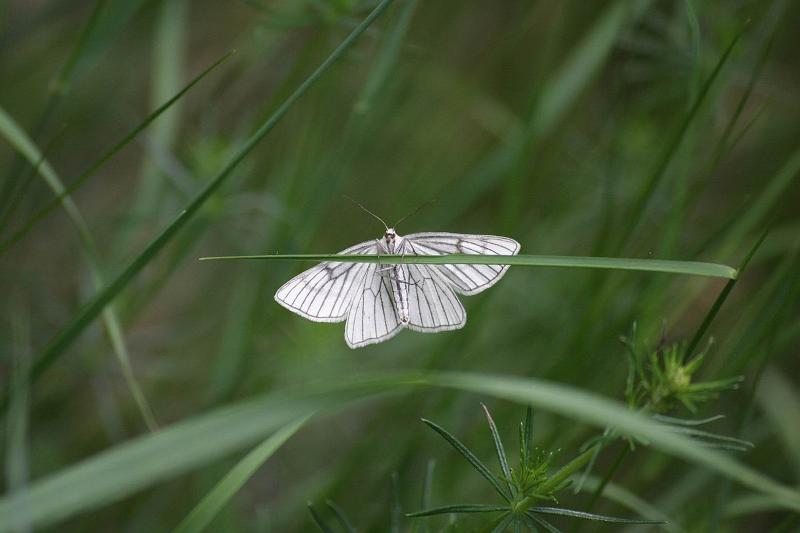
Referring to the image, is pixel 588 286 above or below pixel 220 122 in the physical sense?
below

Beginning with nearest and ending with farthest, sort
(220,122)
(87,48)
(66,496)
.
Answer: (66,496)
(87,48)
(220,122)

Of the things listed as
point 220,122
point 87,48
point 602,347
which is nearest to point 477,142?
point 220,122

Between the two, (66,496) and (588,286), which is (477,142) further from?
(66,496)

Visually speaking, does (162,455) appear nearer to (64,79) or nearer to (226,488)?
(226,488)

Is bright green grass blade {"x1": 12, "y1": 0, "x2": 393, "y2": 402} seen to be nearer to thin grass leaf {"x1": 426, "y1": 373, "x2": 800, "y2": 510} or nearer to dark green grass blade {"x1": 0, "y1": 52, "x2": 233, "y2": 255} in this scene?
dark green grass blade {"x1": 0, "y1": 52, "x2": 233, "y2": 255}

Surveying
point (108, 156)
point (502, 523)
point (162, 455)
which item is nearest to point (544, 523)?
point (502, 523)
